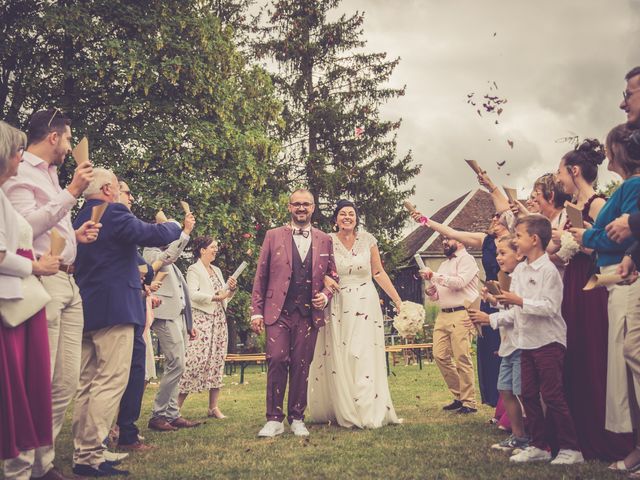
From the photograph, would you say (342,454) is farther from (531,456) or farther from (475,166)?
(475,166)

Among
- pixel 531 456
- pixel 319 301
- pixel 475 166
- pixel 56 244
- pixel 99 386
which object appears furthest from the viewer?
pixel 319 301

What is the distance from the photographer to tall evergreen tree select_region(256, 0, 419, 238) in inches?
1191

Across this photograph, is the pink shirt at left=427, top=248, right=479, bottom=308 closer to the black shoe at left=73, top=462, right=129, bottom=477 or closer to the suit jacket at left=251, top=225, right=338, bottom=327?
the suit jacket at left=251, top=225, right=338, bottom=327

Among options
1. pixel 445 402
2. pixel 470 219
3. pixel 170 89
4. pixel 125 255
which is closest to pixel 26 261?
pixel 125 255

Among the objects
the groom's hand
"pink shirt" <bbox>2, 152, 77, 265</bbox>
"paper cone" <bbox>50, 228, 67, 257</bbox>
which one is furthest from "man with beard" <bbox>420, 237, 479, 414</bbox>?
"paper cone" <bbox>50, 228, 67, 257</bbox>

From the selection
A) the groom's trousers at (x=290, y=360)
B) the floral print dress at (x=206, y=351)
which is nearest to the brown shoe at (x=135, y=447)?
the groom's trousers at (x=290, y=360)

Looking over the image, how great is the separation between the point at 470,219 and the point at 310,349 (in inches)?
1473

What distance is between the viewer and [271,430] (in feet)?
22.8

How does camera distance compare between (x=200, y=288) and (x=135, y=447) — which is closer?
(x=135, y=447)

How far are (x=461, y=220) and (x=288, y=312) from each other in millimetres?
37091

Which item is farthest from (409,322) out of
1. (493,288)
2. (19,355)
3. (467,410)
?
(19,355)

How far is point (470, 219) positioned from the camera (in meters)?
43.2

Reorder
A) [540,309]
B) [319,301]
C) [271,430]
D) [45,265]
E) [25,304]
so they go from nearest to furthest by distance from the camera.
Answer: [25,304] < [45,265] < [540,309] < [271,430] < [319,301]

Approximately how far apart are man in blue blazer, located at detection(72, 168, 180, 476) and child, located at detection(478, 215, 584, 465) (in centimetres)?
297
